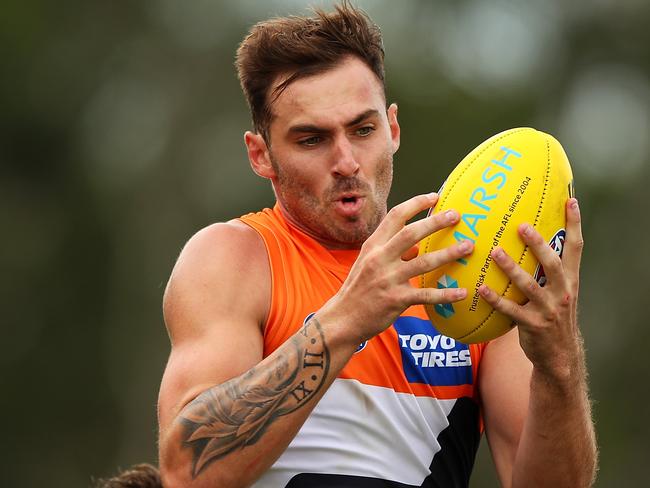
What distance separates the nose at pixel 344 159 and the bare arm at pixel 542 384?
3.20 feet

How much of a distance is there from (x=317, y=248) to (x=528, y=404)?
1080mm

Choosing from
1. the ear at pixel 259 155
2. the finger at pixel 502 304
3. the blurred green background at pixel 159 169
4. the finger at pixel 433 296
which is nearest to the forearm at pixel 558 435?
the finger at pixel 502 304

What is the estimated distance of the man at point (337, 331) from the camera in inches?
177

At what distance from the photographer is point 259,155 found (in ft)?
18.9

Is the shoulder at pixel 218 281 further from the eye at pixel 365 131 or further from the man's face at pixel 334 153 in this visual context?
the eye at pixel 365 131

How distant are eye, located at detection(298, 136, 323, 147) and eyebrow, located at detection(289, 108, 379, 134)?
39mm

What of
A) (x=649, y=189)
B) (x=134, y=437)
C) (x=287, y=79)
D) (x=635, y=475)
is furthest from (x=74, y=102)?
(x=287, y=79)

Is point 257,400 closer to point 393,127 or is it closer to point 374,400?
point 374,400

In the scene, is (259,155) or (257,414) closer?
(257,414)

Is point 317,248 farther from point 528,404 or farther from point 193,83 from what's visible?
point 193,83

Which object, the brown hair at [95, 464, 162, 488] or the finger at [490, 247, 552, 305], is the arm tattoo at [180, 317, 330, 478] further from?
the brown hair at [95, 464, 162, 488]

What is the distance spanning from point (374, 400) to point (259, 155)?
127 cm

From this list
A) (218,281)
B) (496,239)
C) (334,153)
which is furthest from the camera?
(334,153)

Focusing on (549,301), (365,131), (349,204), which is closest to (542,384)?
(549,301)
